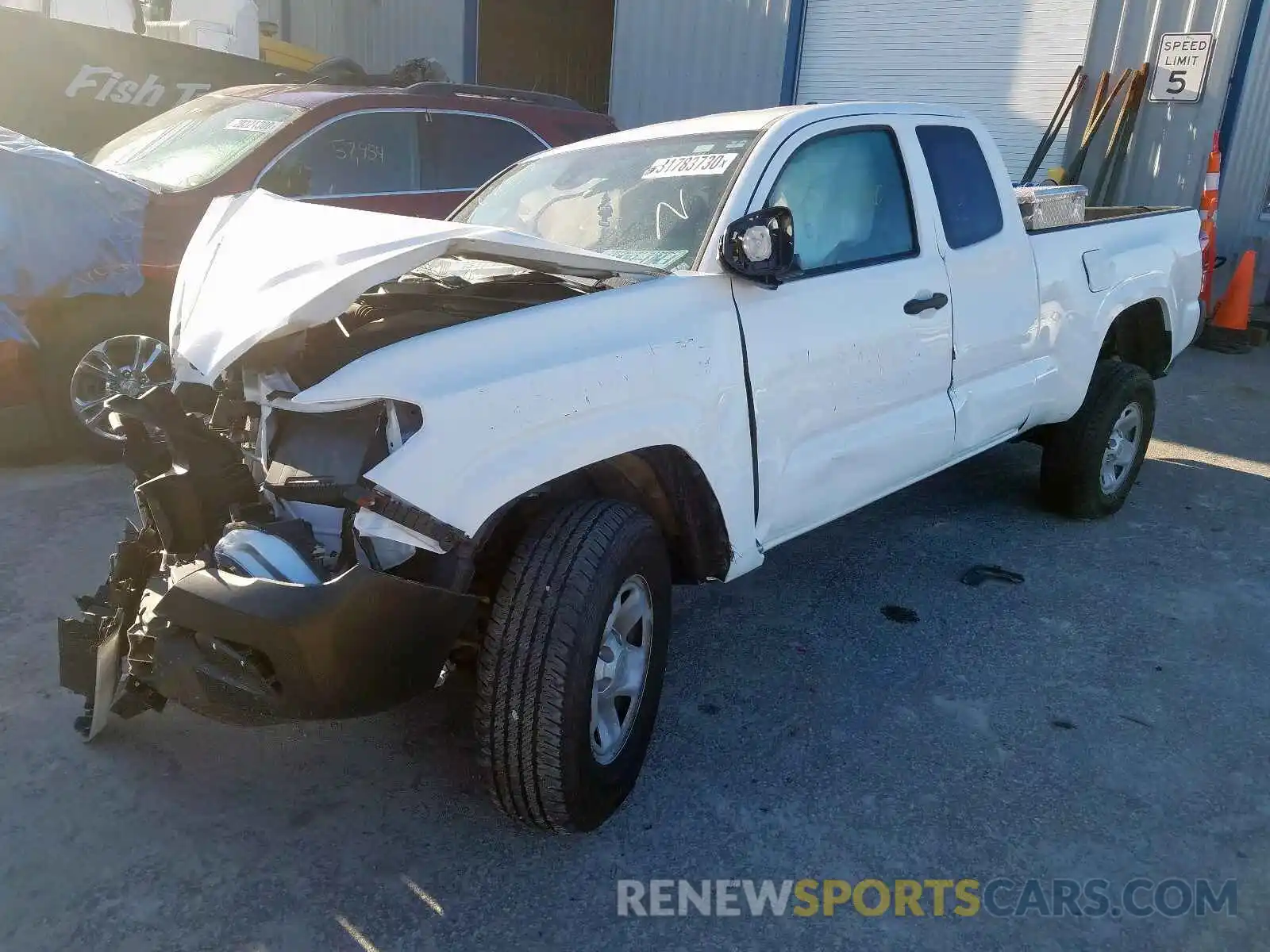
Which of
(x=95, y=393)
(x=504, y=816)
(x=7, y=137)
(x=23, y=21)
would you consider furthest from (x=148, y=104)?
(x=504, y=816)

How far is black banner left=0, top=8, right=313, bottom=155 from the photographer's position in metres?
8.42

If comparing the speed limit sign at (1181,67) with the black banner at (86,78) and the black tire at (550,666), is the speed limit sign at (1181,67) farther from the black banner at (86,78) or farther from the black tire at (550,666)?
the black tire at (550,666)

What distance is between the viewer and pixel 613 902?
2451 mm

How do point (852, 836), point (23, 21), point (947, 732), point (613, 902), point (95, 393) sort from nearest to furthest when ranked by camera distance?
point (613, 902) < point (852, 836) < point (947, 732) < point (95, 393) < point (23, 21)

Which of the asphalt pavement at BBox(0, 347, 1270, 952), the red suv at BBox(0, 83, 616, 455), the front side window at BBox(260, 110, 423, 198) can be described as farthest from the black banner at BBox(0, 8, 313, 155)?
the asphalt pavement at BBox(0, 347, 1270, 952)

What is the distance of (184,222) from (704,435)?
12.3 feet

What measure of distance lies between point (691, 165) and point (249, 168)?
323cm

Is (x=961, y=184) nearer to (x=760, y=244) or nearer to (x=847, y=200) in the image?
(x=847, y=200)

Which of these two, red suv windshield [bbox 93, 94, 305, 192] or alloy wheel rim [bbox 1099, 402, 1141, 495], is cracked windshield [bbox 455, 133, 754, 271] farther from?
alloy wheel rim [bbox 1099, 402, 1141, 495]

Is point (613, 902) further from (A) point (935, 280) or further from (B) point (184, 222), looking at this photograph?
(B) point (184, 222)

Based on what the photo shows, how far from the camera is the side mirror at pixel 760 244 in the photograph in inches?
112

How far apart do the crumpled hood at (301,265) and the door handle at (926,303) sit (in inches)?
43.2

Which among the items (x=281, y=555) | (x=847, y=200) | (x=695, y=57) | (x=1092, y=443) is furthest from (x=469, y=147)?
(x=695, y=57)

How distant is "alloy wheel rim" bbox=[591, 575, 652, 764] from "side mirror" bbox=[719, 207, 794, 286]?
0.94m
